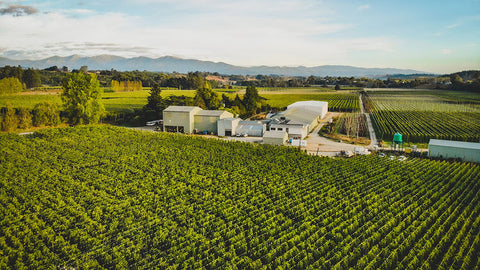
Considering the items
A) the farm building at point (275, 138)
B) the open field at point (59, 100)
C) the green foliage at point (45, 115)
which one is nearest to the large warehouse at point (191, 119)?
the farm building at point (275, 138)

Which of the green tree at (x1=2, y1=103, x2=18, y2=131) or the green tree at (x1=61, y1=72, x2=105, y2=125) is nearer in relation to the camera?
the green tree at (x1=2, y1=103, x2=18, y2=131)

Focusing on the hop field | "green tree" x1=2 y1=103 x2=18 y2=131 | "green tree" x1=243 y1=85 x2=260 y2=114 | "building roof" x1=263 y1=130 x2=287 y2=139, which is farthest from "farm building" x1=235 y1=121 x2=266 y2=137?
"green tree" x1=2 y1=103 x2=18 y2=131

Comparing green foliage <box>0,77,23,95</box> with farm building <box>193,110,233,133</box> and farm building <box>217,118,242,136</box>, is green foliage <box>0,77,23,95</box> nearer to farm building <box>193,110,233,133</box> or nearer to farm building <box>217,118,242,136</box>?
farm building <box>193,110,233,133</box>

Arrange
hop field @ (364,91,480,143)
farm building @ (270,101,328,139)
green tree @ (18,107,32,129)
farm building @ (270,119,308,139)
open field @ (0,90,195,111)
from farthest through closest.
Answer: open field @ (0,90,195,111), green tree @ (18,107,32,129), farm building @ (270,101,328,139), farm building @ (270,119,308,139), hop field @ (364,91,480,143)

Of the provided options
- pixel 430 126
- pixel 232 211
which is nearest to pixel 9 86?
pixel 232 211

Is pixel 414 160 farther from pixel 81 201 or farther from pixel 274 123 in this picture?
pixel 81 201

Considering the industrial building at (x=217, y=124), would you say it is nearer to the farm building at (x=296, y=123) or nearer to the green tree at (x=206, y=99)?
the farm building at (x=296, y=123)
